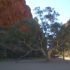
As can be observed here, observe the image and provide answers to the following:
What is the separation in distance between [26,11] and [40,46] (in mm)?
17169

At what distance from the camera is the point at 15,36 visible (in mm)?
31750

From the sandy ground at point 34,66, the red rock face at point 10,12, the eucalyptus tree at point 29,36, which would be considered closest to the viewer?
the sandy ground at point 34,66

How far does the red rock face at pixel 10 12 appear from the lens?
42372 mm

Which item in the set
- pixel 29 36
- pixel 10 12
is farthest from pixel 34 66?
pixel 10 12

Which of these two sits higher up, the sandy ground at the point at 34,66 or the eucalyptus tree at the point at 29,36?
the eucalyptus tree at the point at 29,36

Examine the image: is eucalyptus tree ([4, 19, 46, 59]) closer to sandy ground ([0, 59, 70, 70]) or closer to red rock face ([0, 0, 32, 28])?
sandy ground ([0, 59, 70, 70])

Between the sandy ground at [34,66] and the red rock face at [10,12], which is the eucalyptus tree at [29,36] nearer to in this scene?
the sandy ground at [34,66]

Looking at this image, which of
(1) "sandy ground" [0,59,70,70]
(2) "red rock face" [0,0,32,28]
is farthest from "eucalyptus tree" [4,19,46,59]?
(2) "red rock face" [0,0,32,28]

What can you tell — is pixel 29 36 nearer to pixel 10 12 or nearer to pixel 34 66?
pixel 34 66

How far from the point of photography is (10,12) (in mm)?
43406

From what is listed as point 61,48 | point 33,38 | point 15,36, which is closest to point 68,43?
point 61,48

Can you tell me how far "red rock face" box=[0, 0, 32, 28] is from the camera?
1668 inches

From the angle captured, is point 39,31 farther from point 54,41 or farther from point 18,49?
point 18,49

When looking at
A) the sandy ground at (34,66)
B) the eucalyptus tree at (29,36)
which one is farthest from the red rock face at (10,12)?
the sandy ground at (34,66)
